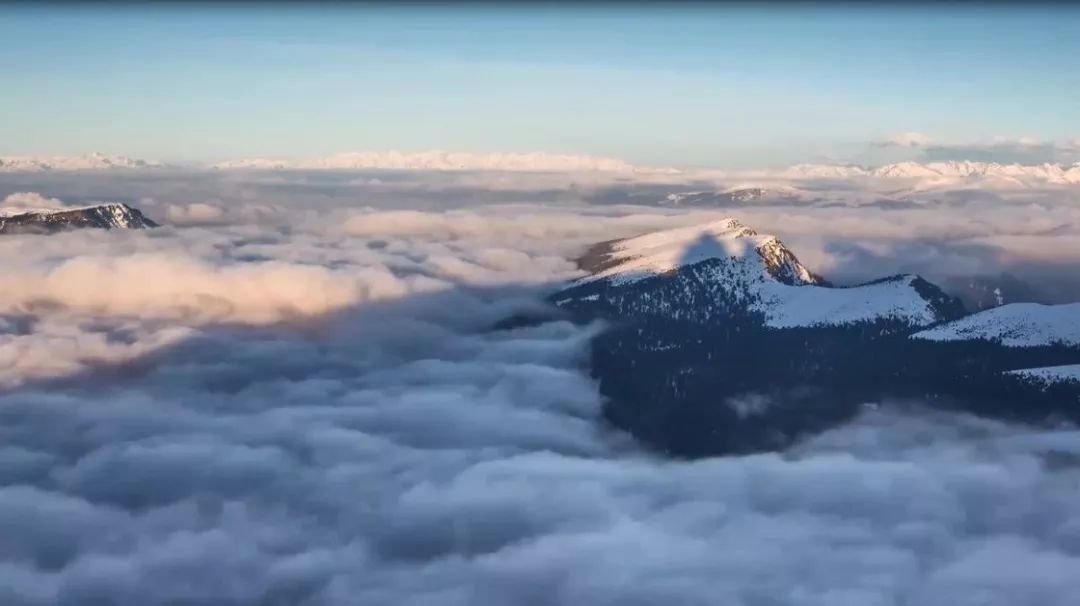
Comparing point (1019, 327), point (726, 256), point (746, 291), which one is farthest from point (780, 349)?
point (726, 256)

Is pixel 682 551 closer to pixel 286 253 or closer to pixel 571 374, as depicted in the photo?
pixel 571 374

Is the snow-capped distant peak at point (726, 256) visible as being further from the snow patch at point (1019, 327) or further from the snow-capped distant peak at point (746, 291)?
the snow patch at point (1019, 327)

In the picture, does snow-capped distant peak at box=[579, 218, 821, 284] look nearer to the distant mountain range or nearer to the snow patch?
the distant mountain range

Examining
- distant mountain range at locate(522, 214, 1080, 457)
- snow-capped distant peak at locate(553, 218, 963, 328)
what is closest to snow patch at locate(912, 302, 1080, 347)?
distant mountain range at locate(522, 214, 1080, 457)

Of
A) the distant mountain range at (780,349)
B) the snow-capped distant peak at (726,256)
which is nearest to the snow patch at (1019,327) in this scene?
the distant mountain range at (780,349)

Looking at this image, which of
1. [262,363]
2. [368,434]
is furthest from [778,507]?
[262,363]

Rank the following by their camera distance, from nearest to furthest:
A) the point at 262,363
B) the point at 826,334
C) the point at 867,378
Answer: the point at 262,363 < the point at 867,378 < the point at 826,334

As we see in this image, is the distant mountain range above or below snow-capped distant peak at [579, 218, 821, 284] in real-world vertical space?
below

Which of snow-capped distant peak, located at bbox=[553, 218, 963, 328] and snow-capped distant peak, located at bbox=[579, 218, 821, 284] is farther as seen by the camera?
snow-capped distant peak, located at bbox=[579, 218, 821, 284]

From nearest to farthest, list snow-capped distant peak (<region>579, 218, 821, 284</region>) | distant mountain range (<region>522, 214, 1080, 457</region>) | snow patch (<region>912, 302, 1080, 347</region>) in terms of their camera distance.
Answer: distant mountain range (<region>522, 214, 1080, 457</region>) → snow patch (<region>912, 302, 1080, 347</region>) → snow-capped distant peak (<region>579, 218, 821, 284</region>)
